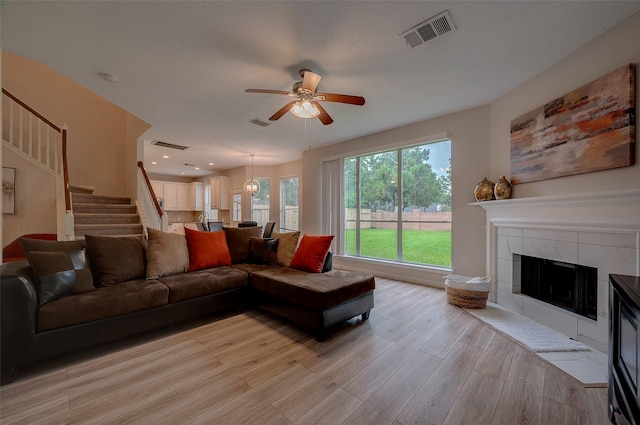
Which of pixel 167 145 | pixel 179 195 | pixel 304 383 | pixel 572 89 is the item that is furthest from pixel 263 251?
pixel 179 195

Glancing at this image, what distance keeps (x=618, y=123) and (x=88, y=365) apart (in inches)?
183

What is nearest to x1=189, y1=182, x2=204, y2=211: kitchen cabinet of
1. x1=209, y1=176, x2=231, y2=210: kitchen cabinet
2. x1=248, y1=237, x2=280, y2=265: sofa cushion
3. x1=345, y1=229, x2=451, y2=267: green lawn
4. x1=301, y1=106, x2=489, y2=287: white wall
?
x1=209, y1=176, x2=231, y2=210: kitchen cabinet

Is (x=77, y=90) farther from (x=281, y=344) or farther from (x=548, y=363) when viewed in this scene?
(x=548, y=363)

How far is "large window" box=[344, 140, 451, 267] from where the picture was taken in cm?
410

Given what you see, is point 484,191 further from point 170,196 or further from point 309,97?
point 170,196

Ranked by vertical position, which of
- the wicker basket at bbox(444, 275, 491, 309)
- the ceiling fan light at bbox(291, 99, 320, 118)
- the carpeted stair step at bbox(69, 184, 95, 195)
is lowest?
the wicker basket at bbox(444, 275, 491, 309)

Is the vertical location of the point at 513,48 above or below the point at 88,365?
above

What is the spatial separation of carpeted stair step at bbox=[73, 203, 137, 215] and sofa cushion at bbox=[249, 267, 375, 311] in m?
3.82

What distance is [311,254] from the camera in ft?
10.2

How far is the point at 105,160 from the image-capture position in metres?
5.71

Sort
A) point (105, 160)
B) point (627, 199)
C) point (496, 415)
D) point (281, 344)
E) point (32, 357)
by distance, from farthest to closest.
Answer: point (105, 160)
point (281, 344)
point (627, 199)
point (32, 357)
point (496, 415)

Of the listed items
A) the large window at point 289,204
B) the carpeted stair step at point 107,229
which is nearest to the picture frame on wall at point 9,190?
the carpeted stair step at point 107,229

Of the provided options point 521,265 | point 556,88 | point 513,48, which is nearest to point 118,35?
point 513,48

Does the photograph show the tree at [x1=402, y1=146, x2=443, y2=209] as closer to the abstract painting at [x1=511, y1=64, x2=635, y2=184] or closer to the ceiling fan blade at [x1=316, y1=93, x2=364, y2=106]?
the abstract painting at [x1=511, y1=64, x2=635, y2=184]
